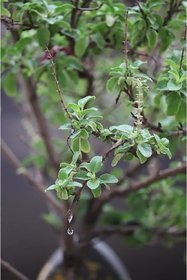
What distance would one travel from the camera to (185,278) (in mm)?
1499

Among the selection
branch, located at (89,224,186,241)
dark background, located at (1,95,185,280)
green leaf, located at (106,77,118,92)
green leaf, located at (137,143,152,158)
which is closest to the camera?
green leaf, located at (137,143,152,158)

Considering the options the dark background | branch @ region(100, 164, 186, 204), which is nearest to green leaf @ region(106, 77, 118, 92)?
branch @ region(100, 164, 186, 204)

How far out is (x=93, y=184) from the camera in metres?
0.55

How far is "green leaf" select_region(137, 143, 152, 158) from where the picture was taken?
1.77 feet

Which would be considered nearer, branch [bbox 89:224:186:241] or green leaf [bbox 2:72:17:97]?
Result: green leaf [bbox 2:72:17:97]

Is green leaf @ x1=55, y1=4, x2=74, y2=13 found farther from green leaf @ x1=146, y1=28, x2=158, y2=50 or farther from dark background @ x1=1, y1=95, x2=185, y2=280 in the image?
dark background @ x1=1, y1=95, x2=185, y2=280

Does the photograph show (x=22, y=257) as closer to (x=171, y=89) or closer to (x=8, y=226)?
(x=8, y=226)

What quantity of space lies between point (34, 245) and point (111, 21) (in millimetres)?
1051

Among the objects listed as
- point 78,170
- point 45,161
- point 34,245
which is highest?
point 78,170

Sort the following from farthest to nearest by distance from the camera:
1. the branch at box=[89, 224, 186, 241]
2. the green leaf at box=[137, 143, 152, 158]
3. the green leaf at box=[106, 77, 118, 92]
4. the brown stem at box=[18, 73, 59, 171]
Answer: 1. the branch at box=[89, 224, 186, 241]
2. the brown stem at box=[18, 73, 59, 171]
3. the green leaf at box=[106, 77, 118, 92]
4. the green leaf at box=[137, 143, 152, 158]

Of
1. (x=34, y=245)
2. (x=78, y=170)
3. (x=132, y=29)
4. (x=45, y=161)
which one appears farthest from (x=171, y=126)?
(x=34, y=245)

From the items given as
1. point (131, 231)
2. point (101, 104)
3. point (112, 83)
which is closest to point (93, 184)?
point (112, 83)

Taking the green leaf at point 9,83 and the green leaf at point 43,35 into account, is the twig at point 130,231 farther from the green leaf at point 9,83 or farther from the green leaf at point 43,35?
the green leaf at point 43,35

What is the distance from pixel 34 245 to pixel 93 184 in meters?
1.12
